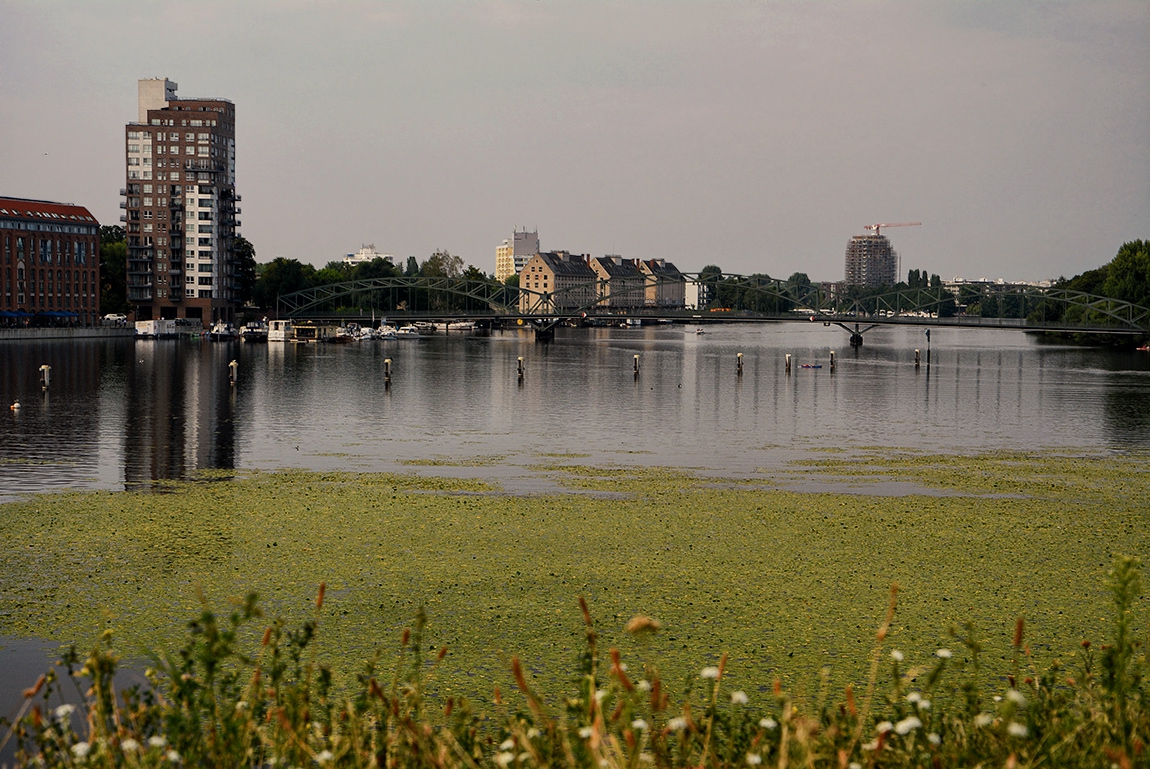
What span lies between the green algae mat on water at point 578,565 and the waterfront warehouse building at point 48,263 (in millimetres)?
150831

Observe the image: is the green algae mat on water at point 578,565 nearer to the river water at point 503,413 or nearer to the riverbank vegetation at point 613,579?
the riverbank vegetation at point 613,579

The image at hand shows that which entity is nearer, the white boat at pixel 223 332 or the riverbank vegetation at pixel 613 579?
the riverbank vegetation at pixel 613 579

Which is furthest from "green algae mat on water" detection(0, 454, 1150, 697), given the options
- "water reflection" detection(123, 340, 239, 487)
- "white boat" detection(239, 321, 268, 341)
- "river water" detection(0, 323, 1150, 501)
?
"white boat" detection(239, 321, 268, 341)

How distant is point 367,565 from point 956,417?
52.8 meters

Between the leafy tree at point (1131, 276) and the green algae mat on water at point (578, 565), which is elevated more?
the leafy tree at point (1131, 276)

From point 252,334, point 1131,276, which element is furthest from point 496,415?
point 1131,276

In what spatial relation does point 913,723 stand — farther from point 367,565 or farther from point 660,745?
point 367,565

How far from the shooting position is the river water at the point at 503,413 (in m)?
A: 47.3

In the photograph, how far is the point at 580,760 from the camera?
906 centimetres

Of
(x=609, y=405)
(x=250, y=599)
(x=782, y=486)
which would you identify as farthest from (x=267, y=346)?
(x=250, y=599)

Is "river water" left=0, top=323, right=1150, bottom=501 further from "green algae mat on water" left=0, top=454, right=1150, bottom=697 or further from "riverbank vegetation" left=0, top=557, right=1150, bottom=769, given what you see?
"riverbank vegetation" left=0, top=557, right=1150, bottom=769

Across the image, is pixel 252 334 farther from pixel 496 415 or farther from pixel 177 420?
pixel 177 420

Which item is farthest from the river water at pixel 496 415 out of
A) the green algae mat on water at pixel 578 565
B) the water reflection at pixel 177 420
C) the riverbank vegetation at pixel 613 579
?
the green algae mat on water at pixel 578 565

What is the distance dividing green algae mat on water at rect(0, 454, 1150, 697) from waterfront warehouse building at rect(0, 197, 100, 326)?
495 feet
